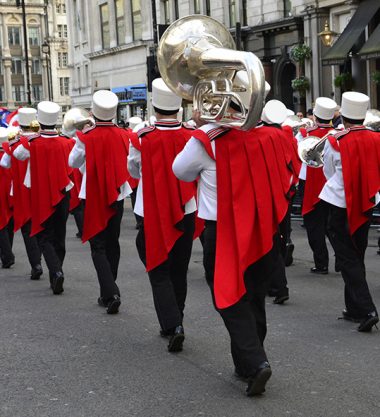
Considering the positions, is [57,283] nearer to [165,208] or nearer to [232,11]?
[165,208]

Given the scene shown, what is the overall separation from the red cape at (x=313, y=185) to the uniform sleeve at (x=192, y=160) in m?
4.86

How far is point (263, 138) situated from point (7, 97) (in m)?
98.7

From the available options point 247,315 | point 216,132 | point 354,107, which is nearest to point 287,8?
point 354,107

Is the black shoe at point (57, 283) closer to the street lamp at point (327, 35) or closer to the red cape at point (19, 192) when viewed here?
the red cape at point (19, 192)

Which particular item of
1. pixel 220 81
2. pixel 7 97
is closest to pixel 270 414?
pixel 220 81

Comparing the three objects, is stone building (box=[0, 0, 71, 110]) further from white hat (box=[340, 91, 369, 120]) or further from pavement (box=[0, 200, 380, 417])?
white hat (box=[340, 91, 369, 120])

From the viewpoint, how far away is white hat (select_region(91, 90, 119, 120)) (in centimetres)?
837

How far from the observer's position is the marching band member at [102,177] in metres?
8.48

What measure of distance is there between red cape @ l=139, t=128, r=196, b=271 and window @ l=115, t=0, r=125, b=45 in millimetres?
38878

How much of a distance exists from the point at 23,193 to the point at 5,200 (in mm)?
1087

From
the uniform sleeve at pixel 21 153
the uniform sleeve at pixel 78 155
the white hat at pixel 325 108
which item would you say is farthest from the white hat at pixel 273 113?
the uniform sleeve at pixel 21 153

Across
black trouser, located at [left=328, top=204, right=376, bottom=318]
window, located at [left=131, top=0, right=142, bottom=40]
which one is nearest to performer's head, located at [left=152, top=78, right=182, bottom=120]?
black trouser, located at [left=328, top=204, right=376, bottom=318]

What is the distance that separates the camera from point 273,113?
9.04 meters

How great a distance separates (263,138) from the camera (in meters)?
5.65
